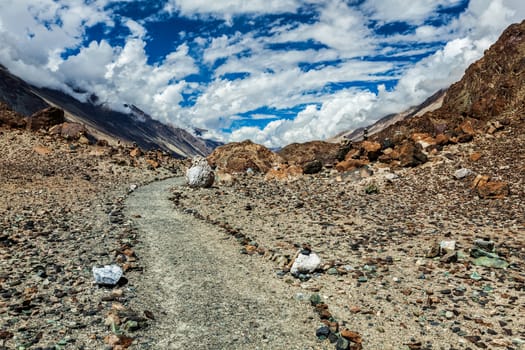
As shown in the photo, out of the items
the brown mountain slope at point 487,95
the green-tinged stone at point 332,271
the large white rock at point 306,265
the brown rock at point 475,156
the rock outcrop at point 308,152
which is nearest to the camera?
the green-tinged stone at point 332,271

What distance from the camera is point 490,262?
1305 cm

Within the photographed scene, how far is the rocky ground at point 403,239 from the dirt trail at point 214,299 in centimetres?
79

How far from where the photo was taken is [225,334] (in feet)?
31.9

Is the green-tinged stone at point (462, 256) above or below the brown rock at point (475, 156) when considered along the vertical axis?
below

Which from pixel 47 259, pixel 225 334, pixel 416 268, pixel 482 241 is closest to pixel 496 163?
pixel 482 241

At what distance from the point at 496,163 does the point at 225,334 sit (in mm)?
24143

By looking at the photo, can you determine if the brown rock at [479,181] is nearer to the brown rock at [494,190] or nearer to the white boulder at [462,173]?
the brown rock at [494,190]

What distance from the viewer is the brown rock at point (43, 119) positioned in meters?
46.6

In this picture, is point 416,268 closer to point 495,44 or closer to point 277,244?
point 277,244

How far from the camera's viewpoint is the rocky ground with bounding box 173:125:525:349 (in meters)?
9.93

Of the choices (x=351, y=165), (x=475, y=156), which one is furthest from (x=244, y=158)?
(x=475, y=156)

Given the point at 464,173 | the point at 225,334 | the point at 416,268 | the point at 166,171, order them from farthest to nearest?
the point at 166,171
the point at 464,173
the point at 416,268
the point at 225,334

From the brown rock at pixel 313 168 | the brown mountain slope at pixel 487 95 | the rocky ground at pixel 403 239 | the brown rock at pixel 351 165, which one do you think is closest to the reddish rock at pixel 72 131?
the rocky ground at pixel 403 239

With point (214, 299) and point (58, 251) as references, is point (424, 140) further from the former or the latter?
point (58, 251)
